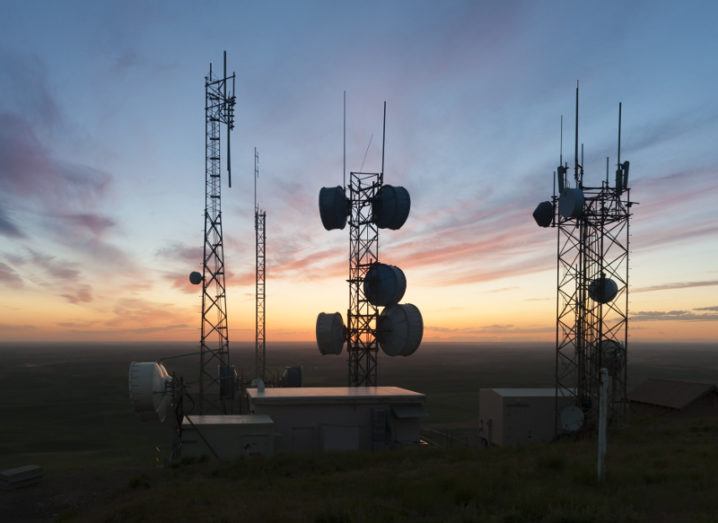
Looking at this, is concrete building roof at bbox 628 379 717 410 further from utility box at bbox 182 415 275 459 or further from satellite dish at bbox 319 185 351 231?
utility box at bbox 182 415 275 459

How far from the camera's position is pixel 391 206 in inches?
1264

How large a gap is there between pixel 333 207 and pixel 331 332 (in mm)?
6989

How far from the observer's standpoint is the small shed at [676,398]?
30.3 meters

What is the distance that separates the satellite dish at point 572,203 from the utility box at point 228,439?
757 inches

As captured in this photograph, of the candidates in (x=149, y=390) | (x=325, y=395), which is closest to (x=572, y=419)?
(x=325, y=395)

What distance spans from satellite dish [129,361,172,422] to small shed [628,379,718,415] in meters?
25.4

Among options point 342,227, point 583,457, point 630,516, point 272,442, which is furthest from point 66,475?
point 630,516

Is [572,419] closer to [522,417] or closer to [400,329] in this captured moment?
[522,417]

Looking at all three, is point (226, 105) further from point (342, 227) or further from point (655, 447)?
point (655, 447)

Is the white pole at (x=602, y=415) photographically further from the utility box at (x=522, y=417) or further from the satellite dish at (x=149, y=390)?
the utility box at (x=522, y=417)

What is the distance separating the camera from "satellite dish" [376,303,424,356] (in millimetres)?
31017

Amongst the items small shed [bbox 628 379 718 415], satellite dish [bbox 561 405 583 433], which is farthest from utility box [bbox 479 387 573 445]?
small shed [bbox 628 379 718 415]

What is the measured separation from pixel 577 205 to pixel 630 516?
22923 mm

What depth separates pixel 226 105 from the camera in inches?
1503
